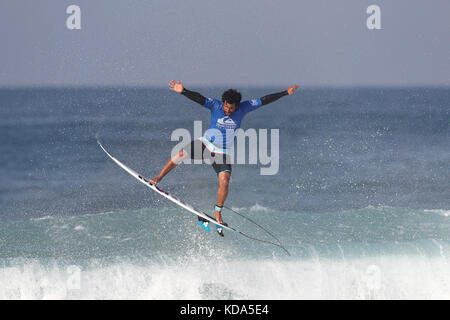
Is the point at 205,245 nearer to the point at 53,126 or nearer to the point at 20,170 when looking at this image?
the point at 20,170

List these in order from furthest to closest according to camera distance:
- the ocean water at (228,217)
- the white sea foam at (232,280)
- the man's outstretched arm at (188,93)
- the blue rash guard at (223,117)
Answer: the ocean water at (228,217)
the white sea foam at (232,280)
the blue rash guard at (223,117)
the man's outstretched arm at (188,93)

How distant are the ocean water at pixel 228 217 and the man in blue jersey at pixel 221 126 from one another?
159cm

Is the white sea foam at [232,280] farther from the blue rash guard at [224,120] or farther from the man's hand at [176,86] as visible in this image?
the man's hand at [176,86]

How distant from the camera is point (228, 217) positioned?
12500mm

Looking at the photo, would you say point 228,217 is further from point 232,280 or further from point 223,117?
point 223,117

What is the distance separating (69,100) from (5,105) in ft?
22.5

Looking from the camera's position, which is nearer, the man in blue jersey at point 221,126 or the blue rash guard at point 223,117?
the man in blue jersey at point 221,126

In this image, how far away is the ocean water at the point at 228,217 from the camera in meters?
9.74

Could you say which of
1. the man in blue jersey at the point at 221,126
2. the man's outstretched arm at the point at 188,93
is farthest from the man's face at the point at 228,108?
the man's outstretched arm at the point at 188,93

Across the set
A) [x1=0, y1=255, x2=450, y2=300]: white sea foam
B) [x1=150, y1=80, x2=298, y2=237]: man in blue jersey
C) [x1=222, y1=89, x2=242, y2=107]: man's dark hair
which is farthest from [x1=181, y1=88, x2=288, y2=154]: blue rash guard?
[x1=0, y1=255, x2=450, y2=300]: white sea foam

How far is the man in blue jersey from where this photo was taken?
28.7 feet

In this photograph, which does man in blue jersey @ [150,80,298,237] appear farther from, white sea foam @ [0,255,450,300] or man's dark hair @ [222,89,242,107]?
white sea foam @ [0,255,450,300]

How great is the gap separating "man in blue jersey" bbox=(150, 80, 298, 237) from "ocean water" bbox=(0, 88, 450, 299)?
1587 millimetres

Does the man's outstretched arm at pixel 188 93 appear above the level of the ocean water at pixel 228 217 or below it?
above
